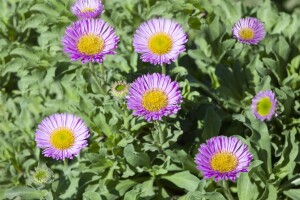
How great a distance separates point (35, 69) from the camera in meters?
4.74

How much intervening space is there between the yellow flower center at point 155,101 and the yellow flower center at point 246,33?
2.89 feet

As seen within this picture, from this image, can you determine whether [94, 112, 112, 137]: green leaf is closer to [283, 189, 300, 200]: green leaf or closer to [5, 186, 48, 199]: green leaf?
[5, 186, 48, 199]: green leaf

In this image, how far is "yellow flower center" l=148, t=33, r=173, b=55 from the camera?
3961mm

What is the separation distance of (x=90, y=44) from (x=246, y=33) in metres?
1.18

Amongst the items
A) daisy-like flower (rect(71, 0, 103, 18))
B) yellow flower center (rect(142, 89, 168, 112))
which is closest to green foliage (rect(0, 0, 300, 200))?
yellow flower center (rect(142, 89, 168, 112))

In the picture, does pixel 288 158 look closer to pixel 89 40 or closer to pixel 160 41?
pixel 160 41

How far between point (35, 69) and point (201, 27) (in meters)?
1.43

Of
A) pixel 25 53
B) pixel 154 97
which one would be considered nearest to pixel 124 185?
pixel 154 97

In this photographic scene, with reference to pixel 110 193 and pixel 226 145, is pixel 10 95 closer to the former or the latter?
pixel 110 193

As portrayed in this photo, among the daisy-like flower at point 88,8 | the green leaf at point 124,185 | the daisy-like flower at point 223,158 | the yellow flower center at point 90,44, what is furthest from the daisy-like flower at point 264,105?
the daisy-like flower at point 88,8

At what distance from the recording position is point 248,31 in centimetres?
424

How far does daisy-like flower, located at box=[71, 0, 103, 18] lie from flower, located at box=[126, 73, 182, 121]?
620 millimetres

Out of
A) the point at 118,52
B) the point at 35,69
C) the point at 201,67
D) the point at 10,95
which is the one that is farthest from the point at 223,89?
the point at 10,95

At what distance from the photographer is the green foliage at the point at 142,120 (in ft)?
13.1
